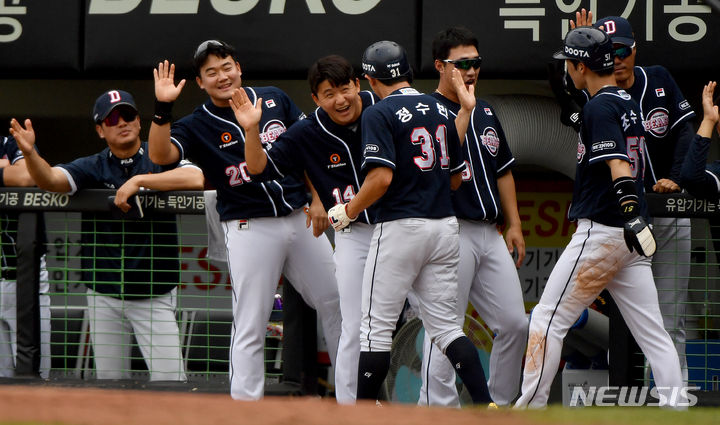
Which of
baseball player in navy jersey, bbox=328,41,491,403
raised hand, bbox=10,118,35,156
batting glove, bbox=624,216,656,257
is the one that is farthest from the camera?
raised hand, bbox=10,118,35,156

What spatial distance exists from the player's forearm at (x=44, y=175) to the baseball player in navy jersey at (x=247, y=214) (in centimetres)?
61

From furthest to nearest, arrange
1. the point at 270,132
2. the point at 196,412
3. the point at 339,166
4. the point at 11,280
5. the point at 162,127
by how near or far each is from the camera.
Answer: the point at 11,280 < the point at 270,132 < the point at 339,166 < the point at 162,127 < the point at 196,412

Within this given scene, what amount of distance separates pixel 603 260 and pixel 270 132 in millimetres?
1624

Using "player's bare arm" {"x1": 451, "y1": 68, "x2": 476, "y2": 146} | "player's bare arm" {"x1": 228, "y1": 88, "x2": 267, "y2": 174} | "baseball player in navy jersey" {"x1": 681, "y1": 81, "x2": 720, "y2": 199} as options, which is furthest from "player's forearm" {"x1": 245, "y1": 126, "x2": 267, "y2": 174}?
"baseball player in navy jersey" {"x1": 681, "y1": 81, "x2": 720, "y2": 199}

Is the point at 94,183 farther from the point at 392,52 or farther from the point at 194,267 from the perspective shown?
the point at 194,267

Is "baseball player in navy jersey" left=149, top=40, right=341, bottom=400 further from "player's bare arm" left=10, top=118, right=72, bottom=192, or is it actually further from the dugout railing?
"player's bare arm" left=10, top=118, right=72, bottom=192

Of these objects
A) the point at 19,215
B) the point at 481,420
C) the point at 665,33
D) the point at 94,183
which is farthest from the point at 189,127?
the point at 665,33

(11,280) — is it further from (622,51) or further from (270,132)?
(622,51)

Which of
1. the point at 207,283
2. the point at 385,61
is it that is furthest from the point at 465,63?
the point at 207,283

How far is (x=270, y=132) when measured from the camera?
5.12m

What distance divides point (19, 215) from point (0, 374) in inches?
31.7

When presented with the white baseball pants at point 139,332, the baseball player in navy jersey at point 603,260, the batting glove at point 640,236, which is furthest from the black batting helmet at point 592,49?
the white baseball pants at point 139,332

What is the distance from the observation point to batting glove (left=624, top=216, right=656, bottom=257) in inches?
170

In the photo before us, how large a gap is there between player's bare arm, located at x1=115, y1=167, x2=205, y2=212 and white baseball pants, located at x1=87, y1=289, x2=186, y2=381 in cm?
50
